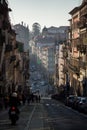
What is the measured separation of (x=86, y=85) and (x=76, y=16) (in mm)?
26190

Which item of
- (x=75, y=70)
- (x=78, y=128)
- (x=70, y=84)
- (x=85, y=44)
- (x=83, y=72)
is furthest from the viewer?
(x=70, y=84)

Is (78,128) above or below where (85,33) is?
below

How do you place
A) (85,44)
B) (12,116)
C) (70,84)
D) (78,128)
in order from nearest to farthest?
(78,128) < (12,116) < (85,44) < (70,84)

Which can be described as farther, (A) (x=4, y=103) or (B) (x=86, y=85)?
(B) (x=86, y=85)

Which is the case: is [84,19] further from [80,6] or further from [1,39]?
[1,39]

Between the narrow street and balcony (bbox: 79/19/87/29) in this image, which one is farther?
balcony (bbox: 79/19/87/29)

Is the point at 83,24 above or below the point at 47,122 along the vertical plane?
above

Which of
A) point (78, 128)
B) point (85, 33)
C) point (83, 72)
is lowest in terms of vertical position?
point (78, 128)

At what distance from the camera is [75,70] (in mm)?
116188

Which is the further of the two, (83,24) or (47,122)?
(83,24)

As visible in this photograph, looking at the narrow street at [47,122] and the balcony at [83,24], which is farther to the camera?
the balcony at [83,24]

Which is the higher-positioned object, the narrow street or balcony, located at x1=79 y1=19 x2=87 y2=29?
balcony, located at x1=79 y1=19 x2=87 y2=29

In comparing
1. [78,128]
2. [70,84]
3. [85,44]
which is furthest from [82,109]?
[70,84]

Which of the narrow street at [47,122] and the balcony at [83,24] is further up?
the balcony at [83,24]
